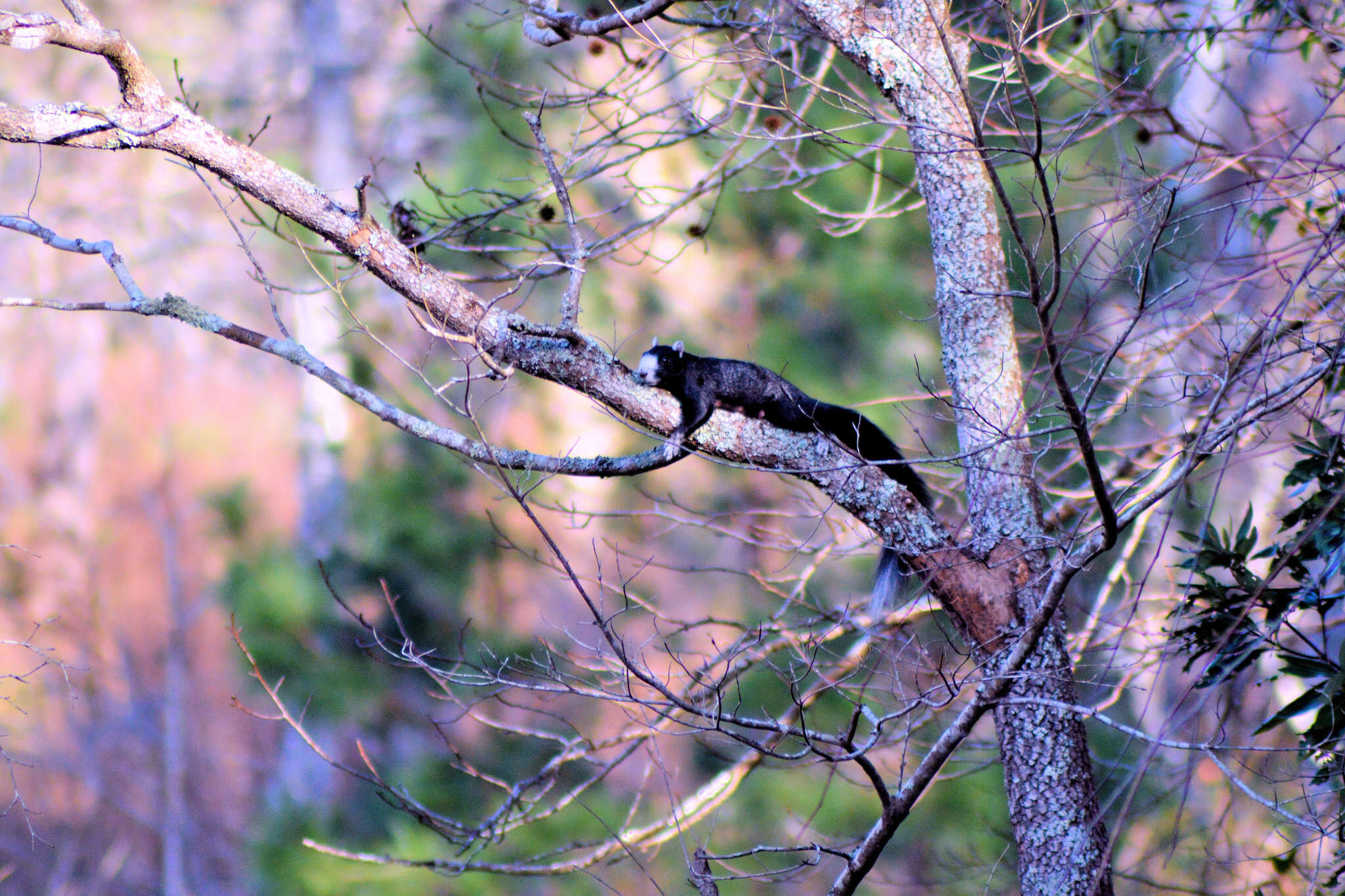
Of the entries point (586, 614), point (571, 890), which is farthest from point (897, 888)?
point (586, 614)

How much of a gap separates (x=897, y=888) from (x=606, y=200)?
271 inches

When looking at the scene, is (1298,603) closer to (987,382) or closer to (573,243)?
(987,382)

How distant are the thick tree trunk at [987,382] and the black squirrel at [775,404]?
333mm

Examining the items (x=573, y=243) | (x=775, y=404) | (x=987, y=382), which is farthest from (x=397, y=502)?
(x=987, y=382)

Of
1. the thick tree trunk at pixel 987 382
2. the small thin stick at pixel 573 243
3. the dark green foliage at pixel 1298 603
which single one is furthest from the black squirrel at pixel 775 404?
the dark green foliage at pixel 1298 603

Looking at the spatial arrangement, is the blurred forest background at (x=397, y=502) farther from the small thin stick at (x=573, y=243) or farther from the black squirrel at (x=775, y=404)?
the small thin stick at (x=573, y=243)

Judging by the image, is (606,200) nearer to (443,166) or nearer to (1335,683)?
(443,166)

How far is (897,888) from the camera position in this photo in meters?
7.22

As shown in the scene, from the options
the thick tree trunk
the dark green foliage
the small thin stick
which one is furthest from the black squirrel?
the dark green foliage

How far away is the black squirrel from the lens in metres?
3.48

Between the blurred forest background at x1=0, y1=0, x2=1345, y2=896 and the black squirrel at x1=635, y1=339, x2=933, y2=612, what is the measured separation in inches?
16.5

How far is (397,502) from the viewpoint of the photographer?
745cm

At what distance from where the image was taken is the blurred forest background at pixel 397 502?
6.19 metres

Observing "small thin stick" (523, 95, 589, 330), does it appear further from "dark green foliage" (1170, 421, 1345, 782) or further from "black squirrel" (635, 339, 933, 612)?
"dark green foliage" (1170, 421, 1345, 782)
